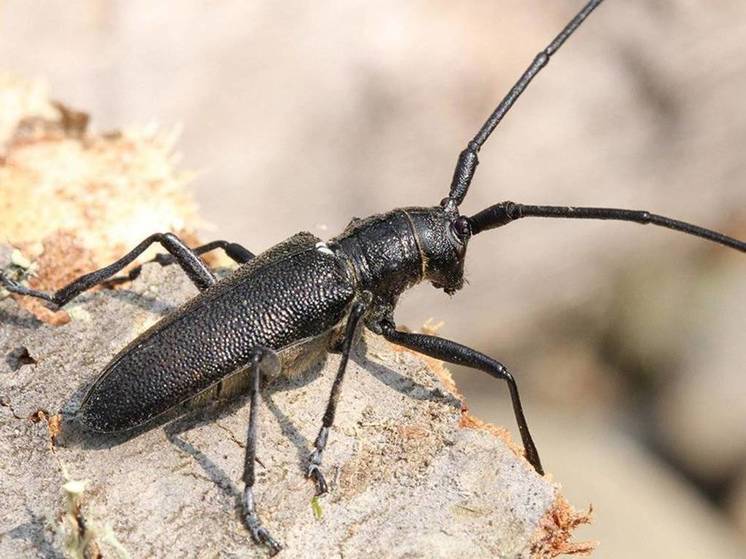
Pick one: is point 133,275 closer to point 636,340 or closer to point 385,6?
point 385,6

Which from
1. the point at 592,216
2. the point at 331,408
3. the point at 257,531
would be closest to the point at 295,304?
the point at 331,408

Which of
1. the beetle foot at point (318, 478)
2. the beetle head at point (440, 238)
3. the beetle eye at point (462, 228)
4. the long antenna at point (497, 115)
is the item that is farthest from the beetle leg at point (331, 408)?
the long antenna at point (497, 115)

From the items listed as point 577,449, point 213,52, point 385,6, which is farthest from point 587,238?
point 213,52

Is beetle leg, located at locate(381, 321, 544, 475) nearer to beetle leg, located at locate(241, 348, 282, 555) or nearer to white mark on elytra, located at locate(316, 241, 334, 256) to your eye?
white mark on elytra, located at locate(316, 241, 334, 256)

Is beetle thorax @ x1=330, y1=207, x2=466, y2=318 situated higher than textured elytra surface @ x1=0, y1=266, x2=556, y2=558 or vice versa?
beetle thorax @ x1=330, y1=207, x2=466, y2=318

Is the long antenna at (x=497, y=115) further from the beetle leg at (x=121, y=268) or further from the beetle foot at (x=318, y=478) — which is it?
the beetle foot at (x=318, y=478)

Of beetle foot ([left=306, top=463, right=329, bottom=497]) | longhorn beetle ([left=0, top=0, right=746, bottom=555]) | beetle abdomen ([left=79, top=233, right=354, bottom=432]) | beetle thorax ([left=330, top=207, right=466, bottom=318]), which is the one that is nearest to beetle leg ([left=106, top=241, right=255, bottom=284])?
longhorn beetle ([left=0, top=0, right=746, bottom=555])

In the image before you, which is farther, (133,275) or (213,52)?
(213,52)
